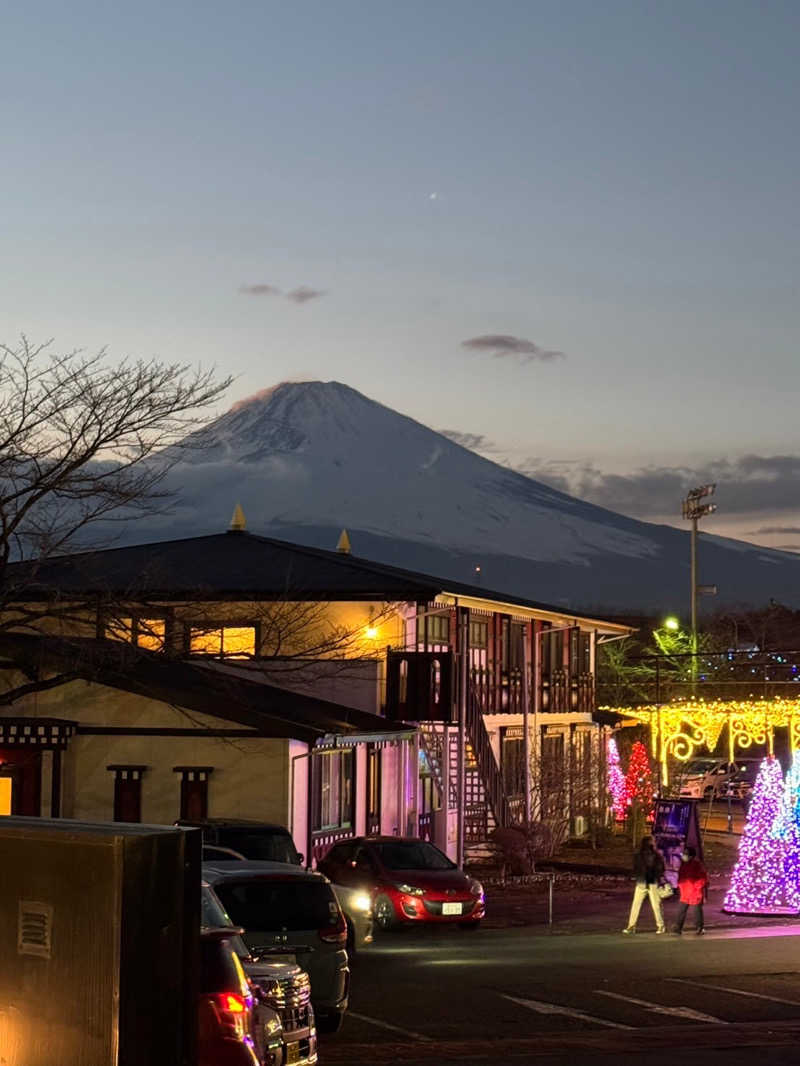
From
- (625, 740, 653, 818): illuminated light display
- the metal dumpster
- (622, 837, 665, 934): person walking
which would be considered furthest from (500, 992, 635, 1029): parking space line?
(625, 740, 653, 818): illuminated light display

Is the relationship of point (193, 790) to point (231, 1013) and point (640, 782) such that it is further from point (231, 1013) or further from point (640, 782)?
point (231, 1013)

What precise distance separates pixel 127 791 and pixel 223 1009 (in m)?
18.4

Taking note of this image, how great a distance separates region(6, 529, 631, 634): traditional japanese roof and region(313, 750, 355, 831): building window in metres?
3.72

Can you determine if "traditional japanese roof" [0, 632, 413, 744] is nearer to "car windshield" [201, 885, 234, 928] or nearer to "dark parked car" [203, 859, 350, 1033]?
"dark parked car" [203, 859, 350, 1033]

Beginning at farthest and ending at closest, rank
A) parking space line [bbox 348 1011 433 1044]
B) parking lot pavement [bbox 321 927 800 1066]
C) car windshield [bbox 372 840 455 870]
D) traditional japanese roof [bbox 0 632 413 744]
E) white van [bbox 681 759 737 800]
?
white van [bbox 681 759 737 800] → traditional japanese roof [bbox 0 632 413 744] → car windshield [bbox 372 840 455 870] → parking space line [bbox 348 1011 433 1044] → parking lot pavement [bbox 321 927 800 1066]

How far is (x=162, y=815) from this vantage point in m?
27.5

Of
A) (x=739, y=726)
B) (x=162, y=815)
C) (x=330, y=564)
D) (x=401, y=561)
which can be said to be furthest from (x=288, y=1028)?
(x=401, y=561)

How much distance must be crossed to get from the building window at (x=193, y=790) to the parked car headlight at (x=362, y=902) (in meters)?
4.20

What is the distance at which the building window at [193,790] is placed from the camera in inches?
1085

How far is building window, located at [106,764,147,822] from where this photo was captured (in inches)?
1086

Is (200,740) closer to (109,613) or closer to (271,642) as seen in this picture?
(109,613)

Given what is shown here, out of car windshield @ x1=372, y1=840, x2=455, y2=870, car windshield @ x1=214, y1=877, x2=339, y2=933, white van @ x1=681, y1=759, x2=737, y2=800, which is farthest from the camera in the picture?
white van @ x1=681, y1=759, x2=737, y2=800

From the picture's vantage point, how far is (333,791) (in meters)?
31.5

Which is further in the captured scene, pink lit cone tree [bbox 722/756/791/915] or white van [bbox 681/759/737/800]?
white van [bbox 681/759/737/800]
